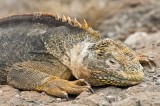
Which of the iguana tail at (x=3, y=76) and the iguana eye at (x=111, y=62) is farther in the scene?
the iguana tail at (x=3, y=76)

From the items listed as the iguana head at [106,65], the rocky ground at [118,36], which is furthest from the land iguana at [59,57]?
the rocky ground at [118,36]

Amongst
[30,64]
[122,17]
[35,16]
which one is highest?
[122,17]

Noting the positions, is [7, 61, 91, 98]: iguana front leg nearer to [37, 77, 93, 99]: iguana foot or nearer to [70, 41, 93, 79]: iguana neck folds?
[37, 77, 93, 99]: iguana foot

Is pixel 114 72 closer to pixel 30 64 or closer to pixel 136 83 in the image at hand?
pixel 136 83

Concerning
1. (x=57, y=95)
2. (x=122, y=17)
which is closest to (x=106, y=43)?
(x=57, y=95)

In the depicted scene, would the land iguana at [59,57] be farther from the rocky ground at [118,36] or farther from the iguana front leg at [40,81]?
the rocky ground at [118,36]

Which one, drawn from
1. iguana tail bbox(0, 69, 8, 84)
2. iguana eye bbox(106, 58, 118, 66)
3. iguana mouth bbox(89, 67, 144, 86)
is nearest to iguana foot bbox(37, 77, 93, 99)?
iguana mouth bbox(89, 67, 144, 86)
